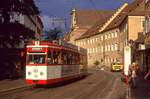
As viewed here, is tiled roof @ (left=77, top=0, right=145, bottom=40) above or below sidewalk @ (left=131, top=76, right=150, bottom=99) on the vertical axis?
above

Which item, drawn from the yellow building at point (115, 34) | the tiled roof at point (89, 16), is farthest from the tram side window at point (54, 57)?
the tiled roof at point (89, 16)

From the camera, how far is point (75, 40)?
157m

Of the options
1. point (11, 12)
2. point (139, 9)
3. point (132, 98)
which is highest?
point (139, 9)

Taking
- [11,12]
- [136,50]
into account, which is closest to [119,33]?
[136,50]

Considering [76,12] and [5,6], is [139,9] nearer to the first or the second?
[5,6]

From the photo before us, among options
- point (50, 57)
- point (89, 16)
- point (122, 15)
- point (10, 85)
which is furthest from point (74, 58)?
point (89, 16)

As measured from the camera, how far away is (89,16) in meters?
162

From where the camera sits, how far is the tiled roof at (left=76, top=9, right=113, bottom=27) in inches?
6270

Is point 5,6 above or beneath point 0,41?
above

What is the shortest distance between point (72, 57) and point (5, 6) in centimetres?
934

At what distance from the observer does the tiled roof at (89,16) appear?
159m

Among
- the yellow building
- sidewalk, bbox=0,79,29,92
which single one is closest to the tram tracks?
sidewalk, bbox=0,79,29,92

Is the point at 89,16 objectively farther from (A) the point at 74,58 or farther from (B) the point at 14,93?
(B) the point at 14,93

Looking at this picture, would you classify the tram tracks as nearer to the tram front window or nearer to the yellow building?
the tram front window
